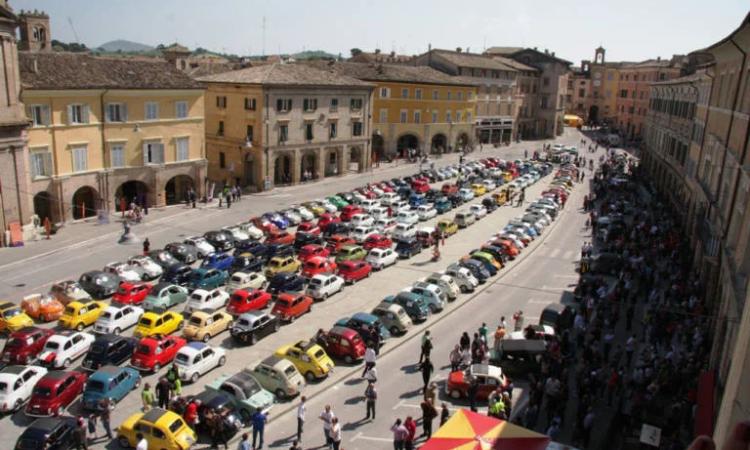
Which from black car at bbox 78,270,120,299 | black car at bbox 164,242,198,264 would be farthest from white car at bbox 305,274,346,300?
black car at bbox 78,270,120,299

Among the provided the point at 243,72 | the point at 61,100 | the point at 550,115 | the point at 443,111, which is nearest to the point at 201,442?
the point at 61,100

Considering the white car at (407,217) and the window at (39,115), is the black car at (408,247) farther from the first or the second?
the window at (39,115)

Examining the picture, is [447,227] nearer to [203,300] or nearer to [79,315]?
[203,300]

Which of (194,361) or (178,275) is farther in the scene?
(178,275)

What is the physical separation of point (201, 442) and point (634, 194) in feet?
185

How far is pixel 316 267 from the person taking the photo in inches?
1478

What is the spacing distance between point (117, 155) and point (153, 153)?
3.46 m

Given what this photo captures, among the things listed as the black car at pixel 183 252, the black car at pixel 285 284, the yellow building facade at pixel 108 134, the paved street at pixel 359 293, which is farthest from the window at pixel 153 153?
the black car at pixel 285 284

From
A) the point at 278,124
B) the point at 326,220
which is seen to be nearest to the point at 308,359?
the point at 326,220

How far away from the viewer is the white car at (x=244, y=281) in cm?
3487

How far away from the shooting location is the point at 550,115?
4867 inches

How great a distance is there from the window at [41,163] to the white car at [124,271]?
1429 centimetres

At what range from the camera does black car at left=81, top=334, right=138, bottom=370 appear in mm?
25453

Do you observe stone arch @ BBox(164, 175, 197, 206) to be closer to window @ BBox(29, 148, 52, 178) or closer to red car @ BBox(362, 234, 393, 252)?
window @ BBox(29, 148, 52, 178)
